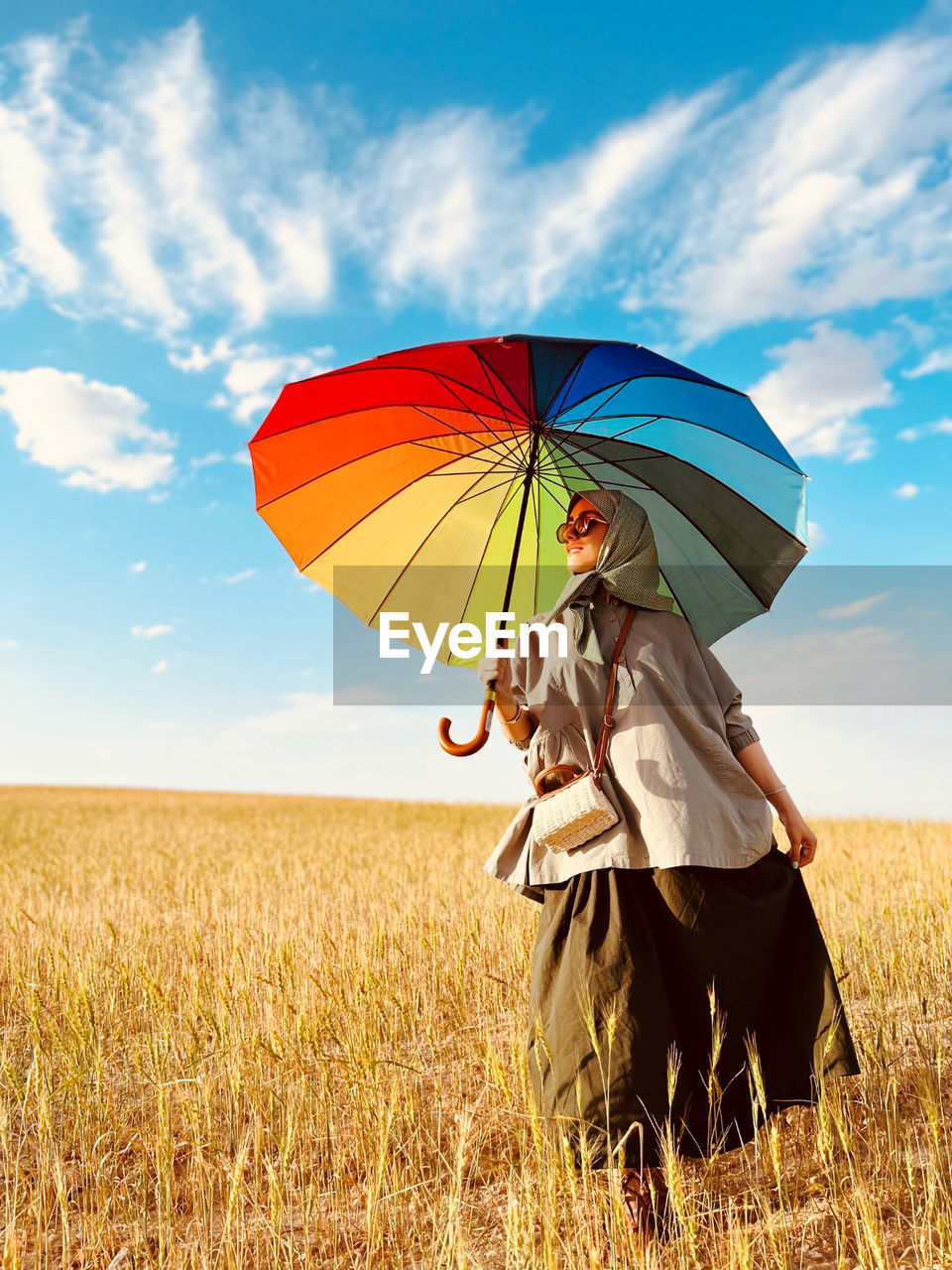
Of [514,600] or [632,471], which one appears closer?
[632,471]

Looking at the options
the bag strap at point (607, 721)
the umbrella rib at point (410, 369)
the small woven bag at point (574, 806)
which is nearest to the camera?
the small woven bag at point (574, 806)

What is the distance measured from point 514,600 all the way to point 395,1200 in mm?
2407

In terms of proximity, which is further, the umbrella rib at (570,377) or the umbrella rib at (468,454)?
the umbrella rib at (468,454)

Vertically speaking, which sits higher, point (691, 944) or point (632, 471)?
point (632, 471)

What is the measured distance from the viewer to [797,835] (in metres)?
3.06

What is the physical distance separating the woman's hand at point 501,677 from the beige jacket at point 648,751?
0.03 metres

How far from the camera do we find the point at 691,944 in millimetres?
2680

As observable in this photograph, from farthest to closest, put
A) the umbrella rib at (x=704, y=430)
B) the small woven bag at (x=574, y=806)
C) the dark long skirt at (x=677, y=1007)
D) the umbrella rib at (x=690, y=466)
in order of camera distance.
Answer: the umbrella rib at (x=690, y=466), the umbrella rib at (x=704, y=430), the small woven bag at (x=574, y=806), the dark long skirt at (x=677, y=1007)

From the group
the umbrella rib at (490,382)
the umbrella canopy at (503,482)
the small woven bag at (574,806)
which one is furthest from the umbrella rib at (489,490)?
the small woven bag at (574,806)

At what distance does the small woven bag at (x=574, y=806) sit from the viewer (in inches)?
105

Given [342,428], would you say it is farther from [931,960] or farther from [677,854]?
[931,960]

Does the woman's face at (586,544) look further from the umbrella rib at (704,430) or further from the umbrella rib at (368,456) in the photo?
the umbrella rib at (368,456)

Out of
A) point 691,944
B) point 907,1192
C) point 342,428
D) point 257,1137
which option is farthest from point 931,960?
point 342,428

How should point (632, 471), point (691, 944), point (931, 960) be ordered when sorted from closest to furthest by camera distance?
point (691, 944) < point (632, 471) < point (931, 960)
